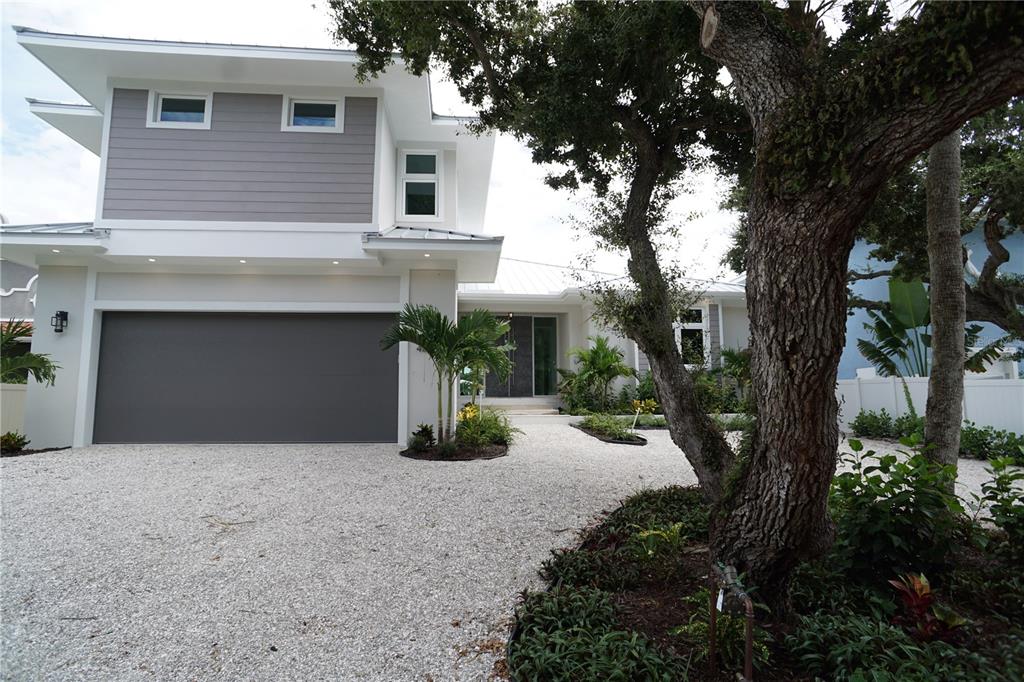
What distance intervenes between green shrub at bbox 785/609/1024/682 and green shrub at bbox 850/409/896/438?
8654 mm

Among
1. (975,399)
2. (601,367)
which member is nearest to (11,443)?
(601,367)

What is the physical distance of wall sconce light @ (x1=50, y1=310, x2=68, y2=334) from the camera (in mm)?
8141

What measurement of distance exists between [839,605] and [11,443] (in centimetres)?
1060

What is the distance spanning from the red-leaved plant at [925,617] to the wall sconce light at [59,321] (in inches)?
436

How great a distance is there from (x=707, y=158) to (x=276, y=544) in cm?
610

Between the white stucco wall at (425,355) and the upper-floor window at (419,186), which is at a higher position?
the upper-floor window at (419,186)

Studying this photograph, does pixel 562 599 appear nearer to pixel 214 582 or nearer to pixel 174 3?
pixel 214 582

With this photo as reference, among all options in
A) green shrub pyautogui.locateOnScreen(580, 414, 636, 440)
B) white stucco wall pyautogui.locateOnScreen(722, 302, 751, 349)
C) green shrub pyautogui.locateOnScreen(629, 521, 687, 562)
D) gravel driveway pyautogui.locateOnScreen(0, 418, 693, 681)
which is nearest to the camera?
gravel driveway pyautogui.locateOnScreen(0, 418, 693, 681)

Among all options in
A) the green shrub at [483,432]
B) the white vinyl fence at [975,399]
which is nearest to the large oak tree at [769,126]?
the green shrub at [483,432]

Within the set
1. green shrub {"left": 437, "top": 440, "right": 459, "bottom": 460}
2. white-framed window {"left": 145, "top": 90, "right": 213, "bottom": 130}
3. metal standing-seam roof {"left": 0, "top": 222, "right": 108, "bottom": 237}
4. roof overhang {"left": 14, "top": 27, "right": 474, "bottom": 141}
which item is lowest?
green shrub {"left": 437, "top": 440, "right": 459, "bottom": 460}

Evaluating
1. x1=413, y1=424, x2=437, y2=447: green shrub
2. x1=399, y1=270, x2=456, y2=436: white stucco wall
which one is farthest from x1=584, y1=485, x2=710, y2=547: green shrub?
x1=399, y1=270, x2=456, y2=436: white stucco wall

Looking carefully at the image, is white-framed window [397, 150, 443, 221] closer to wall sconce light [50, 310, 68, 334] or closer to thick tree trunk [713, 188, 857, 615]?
wall sconce light [50, 310, 68, 334]

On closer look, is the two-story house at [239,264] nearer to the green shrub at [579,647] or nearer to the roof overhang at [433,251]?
the roof overhang at [433,251]

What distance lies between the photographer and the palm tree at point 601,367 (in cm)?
1203
